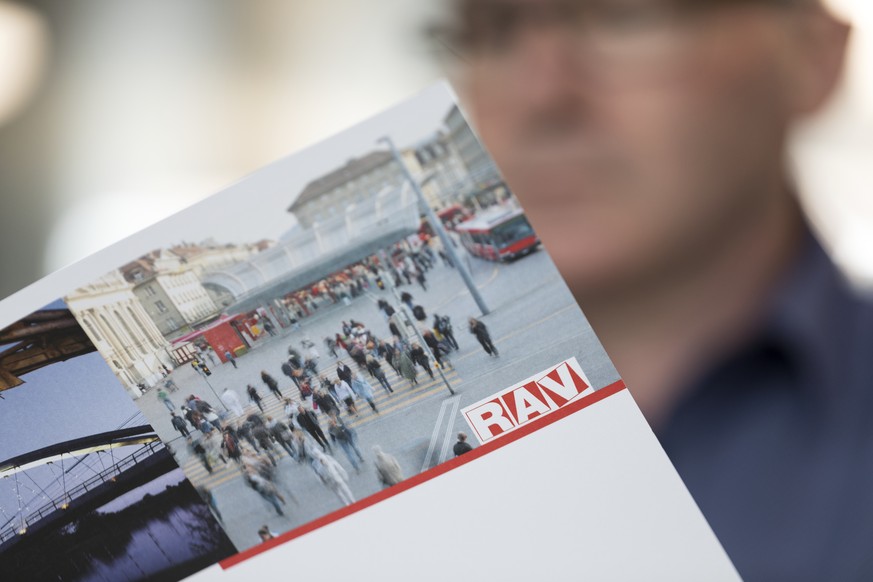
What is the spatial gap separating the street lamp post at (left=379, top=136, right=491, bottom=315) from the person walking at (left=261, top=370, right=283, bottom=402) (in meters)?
0.18

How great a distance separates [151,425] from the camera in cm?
56

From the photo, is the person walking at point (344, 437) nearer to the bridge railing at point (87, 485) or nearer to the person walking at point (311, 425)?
the person walking at point (311, 425)

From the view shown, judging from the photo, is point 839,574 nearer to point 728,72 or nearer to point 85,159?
point 728,72

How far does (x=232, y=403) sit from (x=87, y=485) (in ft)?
0.56

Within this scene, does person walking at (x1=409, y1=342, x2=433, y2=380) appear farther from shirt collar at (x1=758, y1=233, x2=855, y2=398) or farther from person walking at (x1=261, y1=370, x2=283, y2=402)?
shirt collar at (x1=758, y1=233, x2=855, y2=398)

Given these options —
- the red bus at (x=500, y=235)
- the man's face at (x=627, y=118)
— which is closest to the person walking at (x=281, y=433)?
the red bus at (x=500, y=235)

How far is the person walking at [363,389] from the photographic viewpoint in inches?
20.8

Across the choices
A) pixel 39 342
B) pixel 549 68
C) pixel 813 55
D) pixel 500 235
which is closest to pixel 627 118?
pixel 549 68

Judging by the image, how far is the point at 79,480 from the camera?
583mm

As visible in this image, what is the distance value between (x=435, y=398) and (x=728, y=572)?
286 millimetres

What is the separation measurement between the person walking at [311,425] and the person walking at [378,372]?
61 mm

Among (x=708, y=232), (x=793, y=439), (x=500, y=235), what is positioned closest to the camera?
(x=500, y=235)

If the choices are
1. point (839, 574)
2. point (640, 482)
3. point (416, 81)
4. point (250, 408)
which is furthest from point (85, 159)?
point (839, 574)

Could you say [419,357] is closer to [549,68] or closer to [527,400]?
[527,400]
